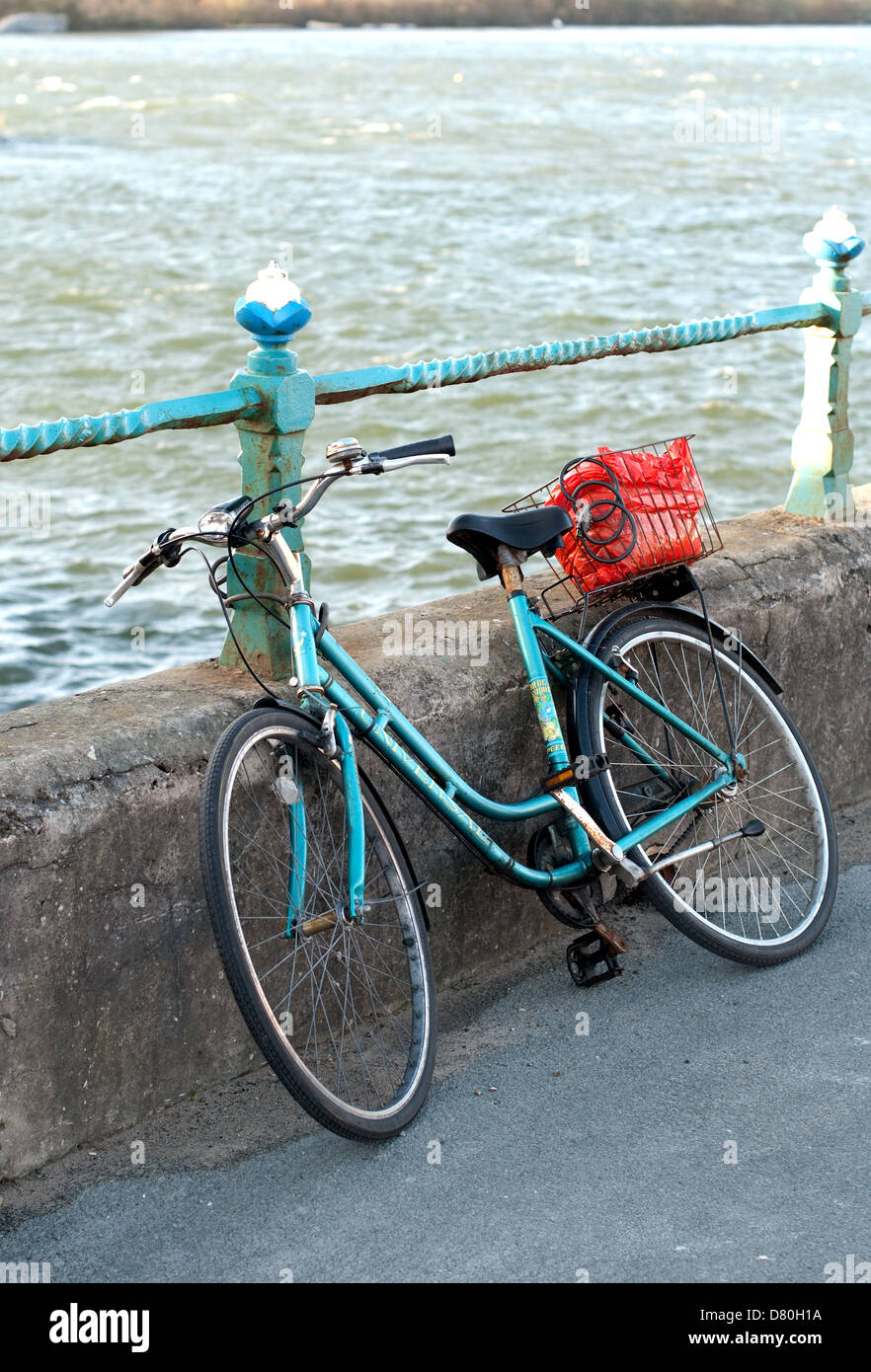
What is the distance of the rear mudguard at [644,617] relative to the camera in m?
3.57

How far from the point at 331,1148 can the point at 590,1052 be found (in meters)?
0.63

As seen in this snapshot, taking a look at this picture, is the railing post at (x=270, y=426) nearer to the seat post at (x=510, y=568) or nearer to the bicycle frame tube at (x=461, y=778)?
the bicycle frame tube at (x=461, y=778)

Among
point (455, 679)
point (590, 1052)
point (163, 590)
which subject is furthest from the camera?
point (163, 590)

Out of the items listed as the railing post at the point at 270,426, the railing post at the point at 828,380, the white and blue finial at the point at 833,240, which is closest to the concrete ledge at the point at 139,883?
the railing post at the point at 270,426

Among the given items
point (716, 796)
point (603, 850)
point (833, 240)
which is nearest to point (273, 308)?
point (603, 850)

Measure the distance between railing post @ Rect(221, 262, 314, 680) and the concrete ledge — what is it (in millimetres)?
101

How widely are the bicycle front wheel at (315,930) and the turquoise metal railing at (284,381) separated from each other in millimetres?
383

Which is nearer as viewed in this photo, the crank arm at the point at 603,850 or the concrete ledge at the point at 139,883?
the concrete ledge at the point at 139,883

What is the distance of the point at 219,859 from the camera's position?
2.76m

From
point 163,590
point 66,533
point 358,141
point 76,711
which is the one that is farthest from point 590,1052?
point 358,141

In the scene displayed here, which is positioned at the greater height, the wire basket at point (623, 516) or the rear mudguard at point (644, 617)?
the wire basket at point (623, 516)

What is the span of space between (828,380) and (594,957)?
2.04m

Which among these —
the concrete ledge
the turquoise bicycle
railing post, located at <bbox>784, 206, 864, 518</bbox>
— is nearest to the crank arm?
the turquoise bicycle
